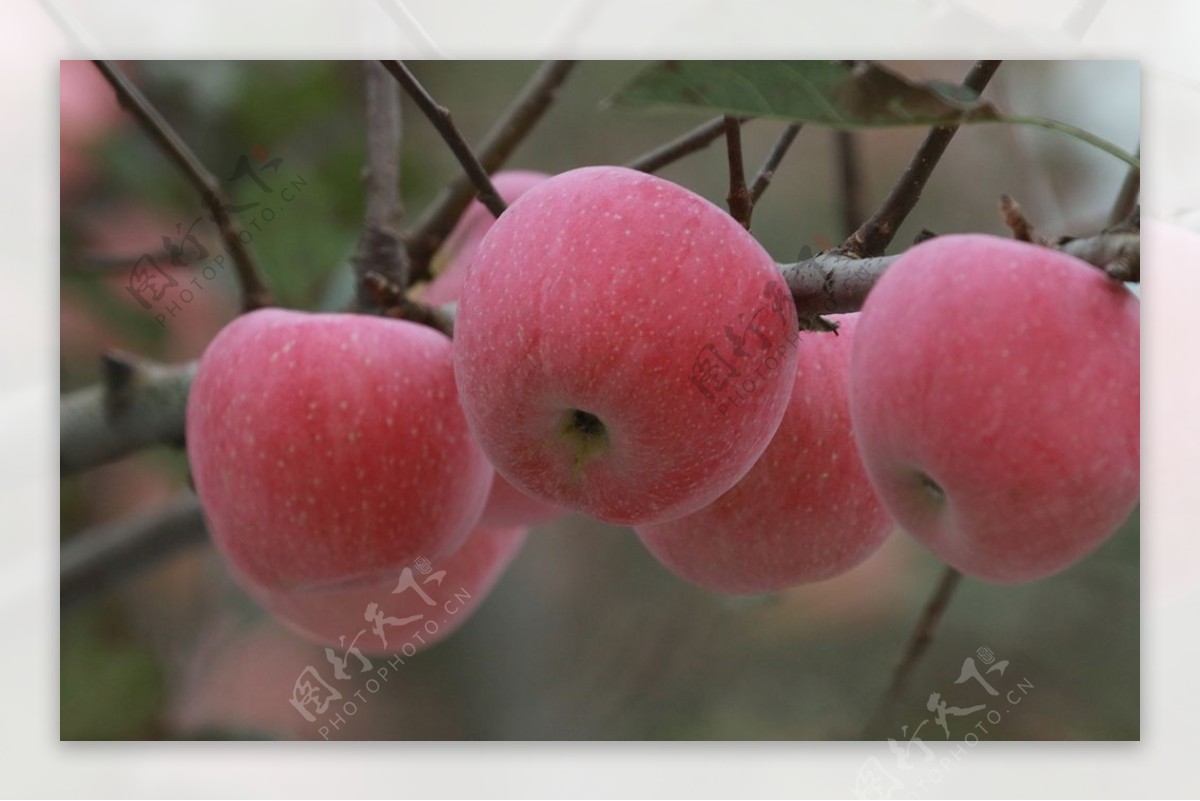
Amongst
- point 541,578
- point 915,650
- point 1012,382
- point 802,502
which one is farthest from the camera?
point 541,578

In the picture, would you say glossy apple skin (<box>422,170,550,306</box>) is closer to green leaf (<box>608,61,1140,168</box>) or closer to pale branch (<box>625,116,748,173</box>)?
pale branch (<box>625,116,748,173</box>)

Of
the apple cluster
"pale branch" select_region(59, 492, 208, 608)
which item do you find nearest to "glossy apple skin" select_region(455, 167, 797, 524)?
the apple cluster

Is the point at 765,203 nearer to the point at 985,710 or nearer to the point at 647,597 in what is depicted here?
the point at 985,710

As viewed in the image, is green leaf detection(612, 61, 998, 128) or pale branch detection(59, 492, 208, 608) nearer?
green leaf detection(612, 61, 998, 128)

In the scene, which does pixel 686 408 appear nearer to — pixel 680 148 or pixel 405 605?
pixel 680 148

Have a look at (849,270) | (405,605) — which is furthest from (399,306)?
(849,270)

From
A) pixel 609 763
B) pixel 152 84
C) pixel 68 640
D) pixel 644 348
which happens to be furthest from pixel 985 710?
pixel 152 84
